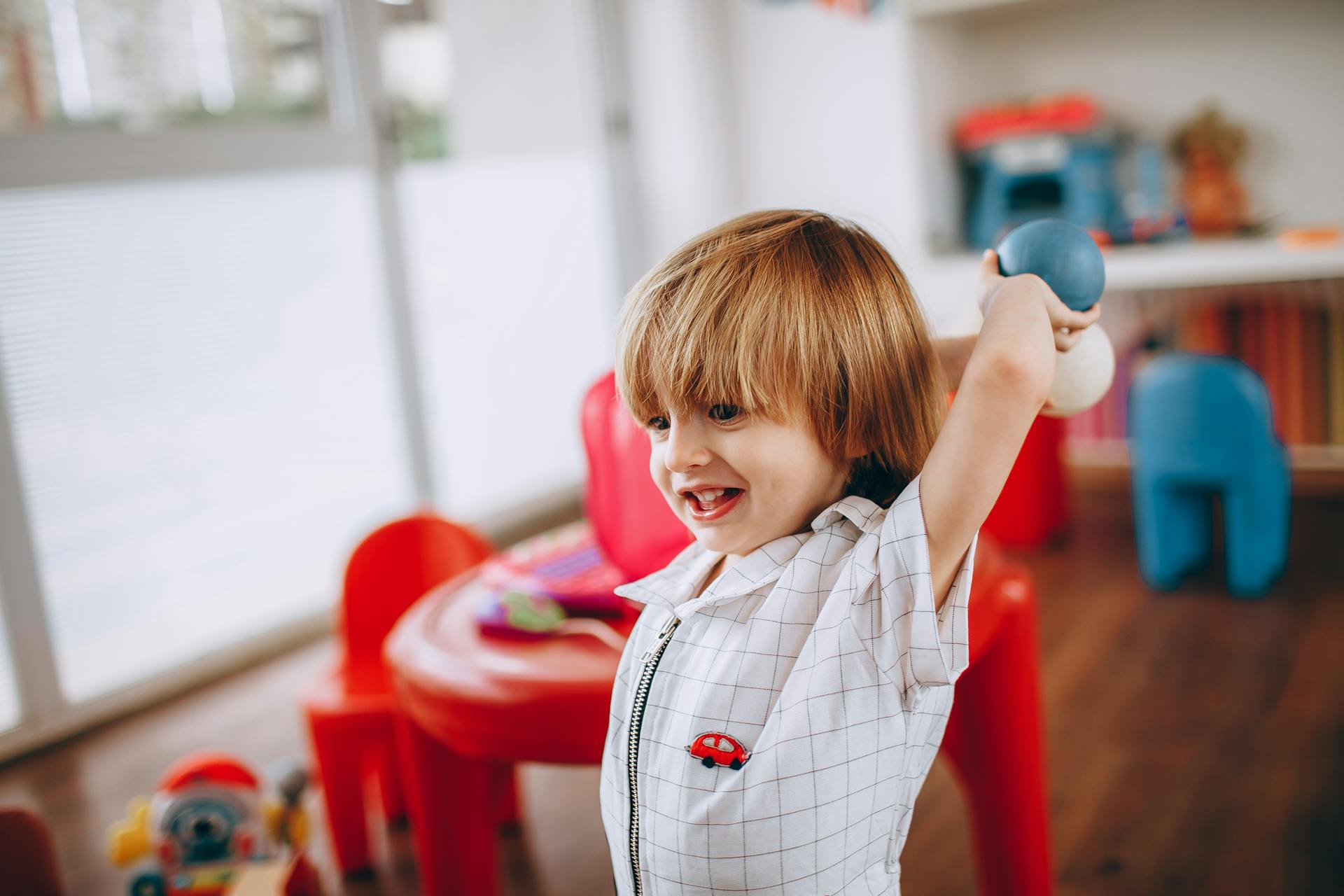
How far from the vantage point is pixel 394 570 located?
1633 millimetres

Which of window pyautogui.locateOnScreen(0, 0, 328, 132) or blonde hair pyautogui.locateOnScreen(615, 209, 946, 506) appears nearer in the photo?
blonde hair pyautogui.locateOnScreen(615, 209, 946, 506)

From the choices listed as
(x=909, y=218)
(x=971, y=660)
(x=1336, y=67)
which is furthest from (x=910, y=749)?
(x=1336, y=67)

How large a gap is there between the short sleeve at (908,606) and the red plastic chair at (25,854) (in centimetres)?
97

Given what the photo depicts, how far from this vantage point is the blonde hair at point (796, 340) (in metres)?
0.68

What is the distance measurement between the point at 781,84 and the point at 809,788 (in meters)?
3.06

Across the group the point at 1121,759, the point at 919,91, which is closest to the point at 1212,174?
the point at 919,91

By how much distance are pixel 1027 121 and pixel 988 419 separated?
2.45 metres

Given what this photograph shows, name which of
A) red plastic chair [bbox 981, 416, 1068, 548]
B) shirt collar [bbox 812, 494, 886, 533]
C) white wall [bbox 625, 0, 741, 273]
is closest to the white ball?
shirt collar [bbox 812, 494, 886, 533]

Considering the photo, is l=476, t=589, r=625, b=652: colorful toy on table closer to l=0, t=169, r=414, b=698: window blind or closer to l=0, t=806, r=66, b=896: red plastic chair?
l=0, t=806, r=66, b=896: red plastic chair

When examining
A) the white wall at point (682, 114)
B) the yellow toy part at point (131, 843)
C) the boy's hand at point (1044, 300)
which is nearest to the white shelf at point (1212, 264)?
the white wall at point (682, 114)

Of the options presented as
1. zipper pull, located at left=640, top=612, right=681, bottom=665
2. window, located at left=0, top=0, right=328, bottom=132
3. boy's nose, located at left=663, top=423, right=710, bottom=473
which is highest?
window, located at left=0, top=0, right=328, bottom=132

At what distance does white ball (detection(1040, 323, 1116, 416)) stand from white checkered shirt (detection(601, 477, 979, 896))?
16 cm

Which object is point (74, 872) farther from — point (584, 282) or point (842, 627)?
point (584, 282)

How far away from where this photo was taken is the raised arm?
598mm
